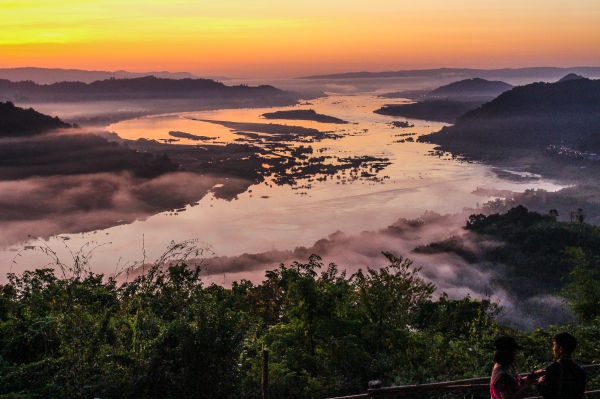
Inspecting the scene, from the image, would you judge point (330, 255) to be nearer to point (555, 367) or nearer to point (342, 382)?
point (342, 382)

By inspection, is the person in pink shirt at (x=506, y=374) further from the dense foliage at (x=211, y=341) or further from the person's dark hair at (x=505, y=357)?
the dense foliage at (x=211, y=341)

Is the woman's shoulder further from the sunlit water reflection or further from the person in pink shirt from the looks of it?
the sunlit water reflection

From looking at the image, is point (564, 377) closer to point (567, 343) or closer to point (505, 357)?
point (567, 343)

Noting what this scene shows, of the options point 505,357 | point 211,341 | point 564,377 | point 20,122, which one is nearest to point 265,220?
point 20,122

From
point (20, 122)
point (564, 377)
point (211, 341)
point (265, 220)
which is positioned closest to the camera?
point (564, 377)

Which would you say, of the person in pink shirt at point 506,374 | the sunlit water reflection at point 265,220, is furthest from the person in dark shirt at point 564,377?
the sunlit water reflection at point 265,220

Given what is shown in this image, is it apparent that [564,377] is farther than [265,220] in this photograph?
No

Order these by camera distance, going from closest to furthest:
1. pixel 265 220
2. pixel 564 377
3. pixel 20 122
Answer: pixel 564 377 → pixel 20 122 → pixel 265 220

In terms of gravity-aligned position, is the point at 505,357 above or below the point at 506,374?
above

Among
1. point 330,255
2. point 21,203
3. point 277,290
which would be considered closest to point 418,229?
point 330,255

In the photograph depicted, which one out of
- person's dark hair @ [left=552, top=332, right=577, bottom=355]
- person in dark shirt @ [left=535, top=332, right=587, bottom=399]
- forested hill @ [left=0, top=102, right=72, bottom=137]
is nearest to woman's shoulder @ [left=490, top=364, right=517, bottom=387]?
person in dark shirt @ [left=535, top=332, right=587, bottom=399]
